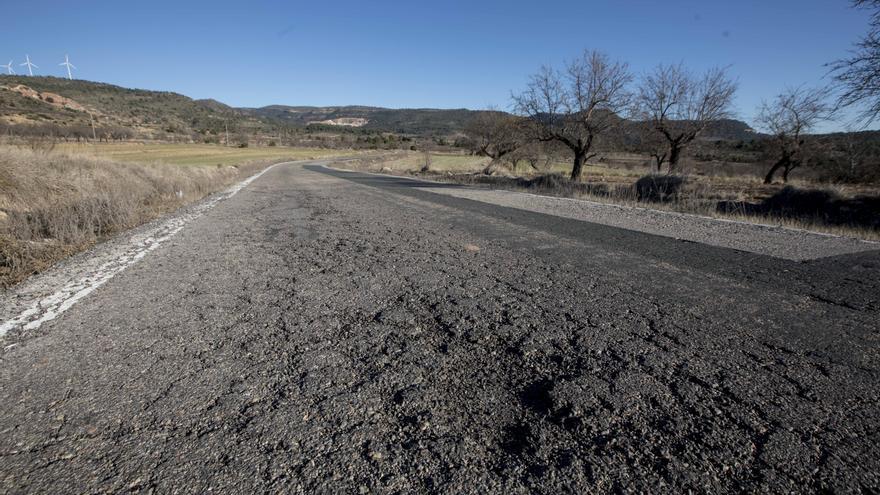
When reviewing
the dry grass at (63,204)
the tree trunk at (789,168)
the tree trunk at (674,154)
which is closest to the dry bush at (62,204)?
the dry grass at (63,204)

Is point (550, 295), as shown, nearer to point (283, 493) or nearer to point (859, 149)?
point (283, 493)

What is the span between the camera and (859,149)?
1759 cm

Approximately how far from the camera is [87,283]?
11.9ft

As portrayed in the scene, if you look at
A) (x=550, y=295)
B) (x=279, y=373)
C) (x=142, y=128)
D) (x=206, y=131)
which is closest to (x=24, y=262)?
(x=279, y=373)

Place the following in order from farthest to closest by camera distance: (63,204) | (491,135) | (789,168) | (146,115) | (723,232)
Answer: (146,115) < (491,135) < (789,168) < (63,204) < (723,232)

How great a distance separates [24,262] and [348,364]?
4389mm

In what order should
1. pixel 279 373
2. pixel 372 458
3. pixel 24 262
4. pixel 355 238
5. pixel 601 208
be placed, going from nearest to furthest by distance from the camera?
1. pixel 372 458
2. pixel 279 373
3. pixel 24 262
4. pixel 355 238
5. pixel 601 208

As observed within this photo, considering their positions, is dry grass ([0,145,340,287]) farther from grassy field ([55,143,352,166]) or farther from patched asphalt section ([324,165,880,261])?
patched asphalt section ([324,165,880,261])

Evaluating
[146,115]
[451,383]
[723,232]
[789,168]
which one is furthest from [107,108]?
[789,168]

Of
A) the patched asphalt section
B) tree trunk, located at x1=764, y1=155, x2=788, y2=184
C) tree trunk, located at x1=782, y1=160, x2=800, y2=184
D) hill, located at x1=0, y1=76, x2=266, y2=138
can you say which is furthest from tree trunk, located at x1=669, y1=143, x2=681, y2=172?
hill, located at x1=0, y1=76, x2=266, y2=138

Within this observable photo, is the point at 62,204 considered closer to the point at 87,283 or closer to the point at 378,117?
the point at 87,283

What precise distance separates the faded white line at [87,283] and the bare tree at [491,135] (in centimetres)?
3434

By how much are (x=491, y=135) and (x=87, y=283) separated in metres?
39.7

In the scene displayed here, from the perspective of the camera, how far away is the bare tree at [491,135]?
1506 inches
